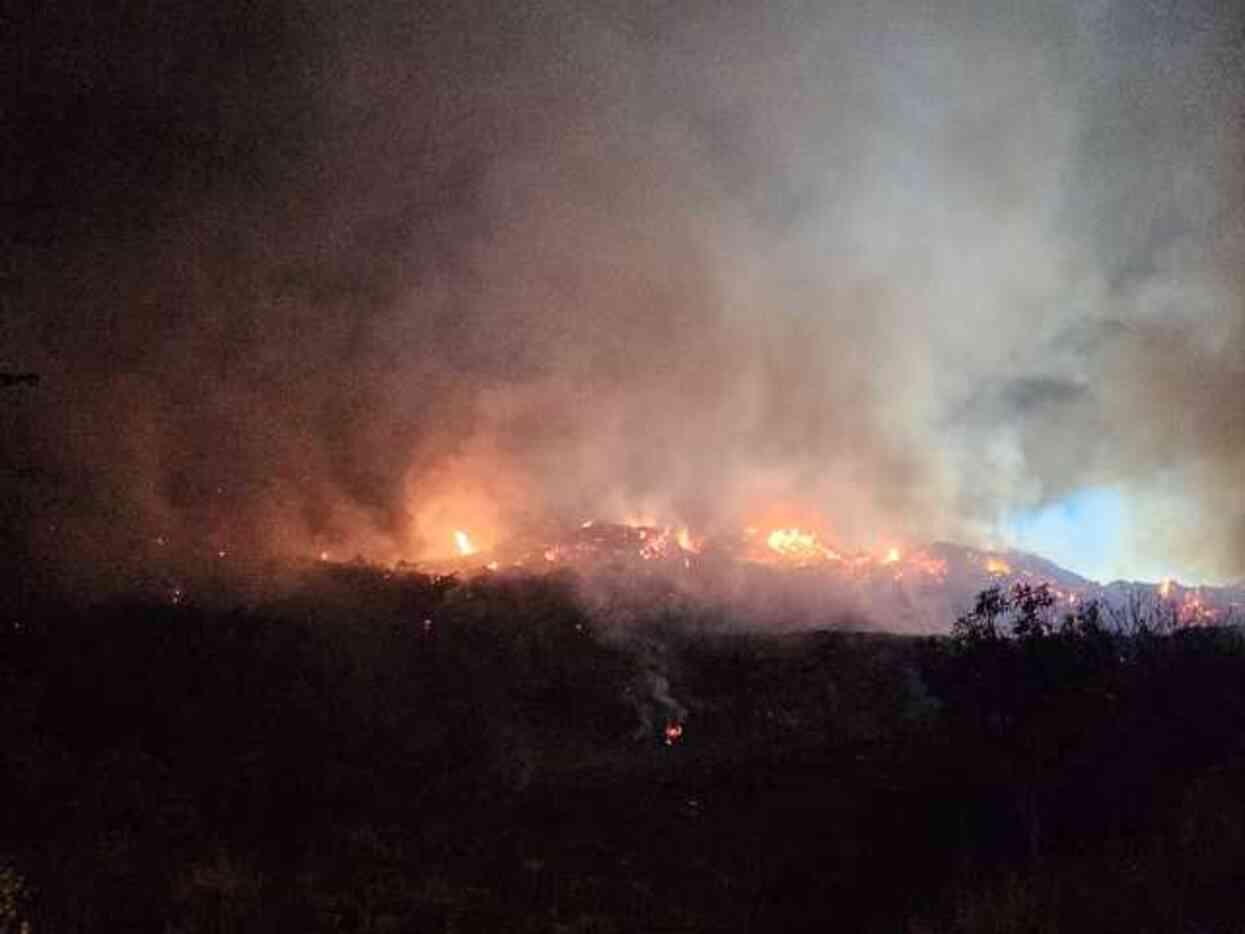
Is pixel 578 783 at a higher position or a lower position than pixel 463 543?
lower

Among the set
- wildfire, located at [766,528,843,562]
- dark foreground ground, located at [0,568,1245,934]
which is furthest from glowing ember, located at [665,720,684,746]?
wildfire, located at [766,528,843,562]

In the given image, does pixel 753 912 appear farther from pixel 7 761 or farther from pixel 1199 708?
pixel 7 761

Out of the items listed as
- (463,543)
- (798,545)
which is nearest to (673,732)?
(463,543)

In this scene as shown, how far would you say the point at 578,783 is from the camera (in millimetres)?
31266

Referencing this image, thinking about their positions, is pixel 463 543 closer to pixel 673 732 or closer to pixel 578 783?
pixel 673 732

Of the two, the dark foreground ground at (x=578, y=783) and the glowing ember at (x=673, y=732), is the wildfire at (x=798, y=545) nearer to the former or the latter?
the dark foreground ground at (x=578, y=783)

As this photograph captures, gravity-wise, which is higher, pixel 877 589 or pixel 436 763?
pixel 877 589

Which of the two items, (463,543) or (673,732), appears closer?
(673,732)

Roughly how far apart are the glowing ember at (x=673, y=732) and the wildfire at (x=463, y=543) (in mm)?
32062

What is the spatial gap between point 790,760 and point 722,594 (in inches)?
1270

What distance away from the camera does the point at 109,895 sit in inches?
626

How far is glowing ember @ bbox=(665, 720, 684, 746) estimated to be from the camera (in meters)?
38.1

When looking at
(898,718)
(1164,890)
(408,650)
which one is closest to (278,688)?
(408,650)

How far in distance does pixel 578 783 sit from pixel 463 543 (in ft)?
131
